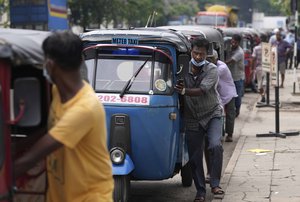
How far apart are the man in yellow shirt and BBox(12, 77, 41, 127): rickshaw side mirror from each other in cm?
14

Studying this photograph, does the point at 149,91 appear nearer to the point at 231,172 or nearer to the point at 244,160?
the point at 231,172

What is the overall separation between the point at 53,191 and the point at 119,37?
12.9ft

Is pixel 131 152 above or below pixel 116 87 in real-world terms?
below

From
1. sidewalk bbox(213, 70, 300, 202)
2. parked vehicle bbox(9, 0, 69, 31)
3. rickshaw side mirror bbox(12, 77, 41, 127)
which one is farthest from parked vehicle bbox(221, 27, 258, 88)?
rickshaw side mirror bbox(12, 77, 41, 127)

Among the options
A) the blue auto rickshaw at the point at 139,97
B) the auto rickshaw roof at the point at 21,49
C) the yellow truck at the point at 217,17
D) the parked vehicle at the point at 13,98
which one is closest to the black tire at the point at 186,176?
the blue auto rickshaw at the point at 139,97

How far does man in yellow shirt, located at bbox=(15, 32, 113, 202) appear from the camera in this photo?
12.7 ft

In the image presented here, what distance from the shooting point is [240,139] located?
43.7ft

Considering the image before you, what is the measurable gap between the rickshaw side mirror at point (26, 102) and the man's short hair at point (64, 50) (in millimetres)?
208

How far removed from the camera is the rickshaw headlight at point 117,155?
757 centimetres

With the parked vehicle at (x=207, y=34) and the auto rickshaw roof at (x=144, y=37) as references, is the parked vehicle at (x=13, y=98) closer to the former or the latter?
the auto rickshaw roof at (x=144, y=37)

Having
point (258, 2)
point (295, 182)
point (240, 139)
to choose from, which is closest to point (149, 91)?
point (295, 182)

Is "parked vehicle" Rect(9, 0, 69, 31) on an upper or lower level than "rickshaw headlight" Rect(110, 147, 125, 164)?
upper

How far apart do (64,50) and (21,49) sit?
23 centimetres

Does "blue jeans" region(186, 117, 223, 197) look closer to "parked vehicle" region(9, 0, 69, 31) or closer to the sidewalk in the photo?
the sidewalk
